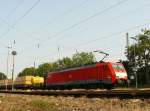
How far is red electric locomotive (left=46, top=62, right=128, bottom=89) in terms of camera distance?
110ft

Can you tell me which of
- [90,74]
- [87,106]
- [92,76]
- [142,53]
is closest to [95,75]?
[92,76]

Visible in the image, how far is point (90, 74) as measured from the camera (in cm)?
3547

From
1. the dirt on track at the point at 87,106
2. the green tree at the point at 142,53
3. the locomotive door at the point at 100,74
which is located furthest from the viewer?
the green tree at the point at 142,53

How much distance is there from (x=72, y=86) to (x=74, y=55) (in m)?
83.2

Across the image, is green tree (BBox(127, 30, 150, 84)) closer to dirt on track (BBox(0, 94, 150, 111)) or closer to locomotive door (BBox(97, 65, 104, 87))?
locomotive door (BBox(97, 65, 104, 87))

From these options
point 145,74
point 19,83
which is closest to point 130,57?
point 145,74

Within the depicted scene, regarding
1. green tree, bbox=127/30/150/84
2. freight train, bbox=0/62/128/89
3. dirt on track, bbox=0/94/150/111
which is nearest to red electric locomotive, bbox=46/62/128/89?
freight train, bbox=0/62/128/89

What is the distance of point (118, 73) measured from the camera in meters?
34.4

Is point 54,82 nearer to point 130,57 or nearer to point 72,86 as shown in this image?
point 72,86

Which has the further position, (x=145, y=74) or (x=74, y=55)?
(x=74, y=55)

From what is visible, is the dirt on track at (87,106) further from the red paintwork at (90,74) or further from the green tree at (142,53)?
the green tree at (142,53)

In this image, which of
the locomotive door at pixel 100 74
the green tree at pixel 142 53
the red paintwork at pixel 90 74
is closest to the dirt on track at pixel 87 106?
the red paintwork at pixel 90 74

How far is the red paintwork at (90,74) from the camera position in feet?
110

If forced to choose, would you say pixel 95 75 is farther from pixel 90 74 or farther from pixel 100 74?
pixel 90 74
